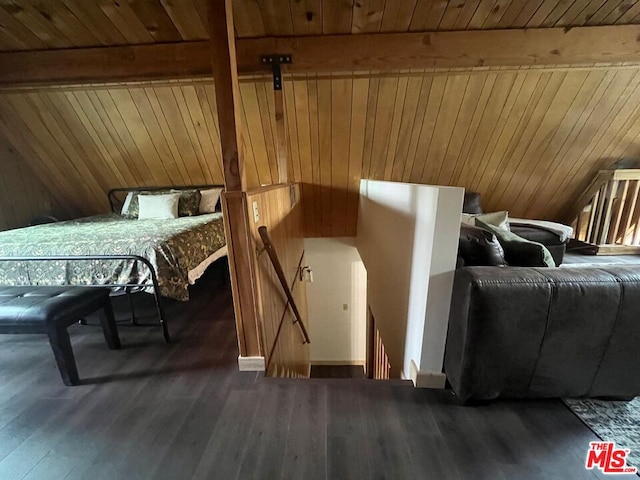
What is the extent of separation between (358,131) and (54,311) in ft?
10.6

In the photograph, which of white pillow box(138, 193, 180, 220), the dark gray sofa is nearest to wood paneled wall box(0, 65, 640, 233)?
white pillow box(138, 193, 180, 220)

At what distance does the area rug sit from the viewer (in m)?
1.34

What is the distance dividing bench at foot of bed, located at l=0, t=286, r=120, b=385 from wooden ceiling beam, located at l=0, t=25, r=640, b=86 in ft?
6.49

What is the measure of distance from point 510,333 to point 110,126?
4450mm

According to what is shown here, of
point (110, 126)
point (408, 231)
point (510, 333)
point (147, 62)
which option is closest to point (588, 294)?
point (510, 333)

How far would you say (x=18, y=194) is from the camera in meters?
3.86

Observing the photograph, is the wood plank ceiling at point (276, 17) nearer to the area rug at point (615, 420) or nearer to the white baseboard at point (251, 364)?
the white baseboard at point (251, 364)

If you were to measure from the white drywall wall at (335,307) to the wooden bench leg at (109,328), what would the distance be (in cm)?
371

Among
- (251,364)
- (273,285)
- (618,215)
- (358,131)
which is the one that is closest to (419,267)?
(273,285)

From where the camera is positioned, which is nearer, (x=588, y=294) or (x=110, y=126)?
(x=588, y=294)

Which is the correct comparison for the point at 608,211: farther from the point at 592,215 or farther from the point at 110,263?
the point at 110,263

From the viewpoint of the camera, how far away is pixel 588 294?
1.38 meters

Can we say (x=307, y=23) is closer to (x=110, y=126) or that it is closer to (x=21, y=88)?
(x=110, y=126)

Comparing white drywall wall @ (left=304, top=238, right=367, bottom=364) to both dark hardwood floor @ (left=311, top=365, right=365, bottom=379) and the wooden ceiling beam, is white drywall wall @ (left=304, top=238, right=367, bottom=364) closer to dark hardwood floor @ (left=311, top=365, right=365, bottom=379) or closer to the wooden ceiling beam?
dark hardwood floor @ (left=311, top=365, right=365, bottom=379)
